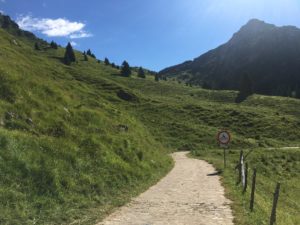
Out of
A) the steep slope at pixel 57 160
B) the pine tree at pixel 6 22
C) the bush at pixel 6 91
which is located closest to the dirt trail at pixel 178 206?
the steep slope at pixel 57 160

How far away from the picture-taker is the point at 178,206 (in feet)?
57.2

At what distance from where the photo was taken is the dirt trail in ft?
48.0

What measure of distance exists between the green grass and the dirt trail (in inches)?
24.1

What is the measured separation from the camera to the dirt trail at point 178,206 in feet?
48.0

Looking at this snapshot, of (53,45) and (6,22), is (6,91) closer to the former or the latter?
(53,45)

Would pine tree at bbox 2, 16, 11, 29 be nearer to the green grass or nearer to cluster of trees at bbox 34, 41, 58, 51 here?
cluster of trees at bbox 34, 41, 58, 51

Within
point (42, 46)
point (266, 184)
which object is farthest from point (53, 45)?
point (266, 184)

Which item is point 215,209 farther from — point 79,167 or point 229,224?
point 79,167

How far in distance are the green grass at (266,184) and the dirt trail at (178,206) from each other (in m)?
0.61

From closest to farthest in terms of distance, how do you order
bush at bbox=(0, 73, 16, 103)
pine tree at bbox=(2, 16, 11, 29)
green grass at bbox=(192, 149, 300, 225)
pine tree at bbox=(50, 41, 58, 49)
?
green grass at bbox=(192, 149, 300, 225) < bush at bbox=(0, 73, 16, 103) < pine tree at bbox=(50, 41, 58, 49) < pine tree at bbox=(2, 16, 11, 29)

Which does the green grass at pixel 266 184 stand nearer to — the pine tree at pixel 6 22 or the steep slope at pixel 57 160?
the steep slope at pixel 57 160

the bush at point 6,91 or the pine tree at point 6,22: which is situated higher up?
the pine tree at point 6,22

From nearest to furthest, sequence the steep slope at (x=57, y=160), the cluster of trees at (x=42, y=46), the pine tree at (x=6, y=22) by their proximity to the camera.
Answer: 1. the steep slope at (x=57, y=160)
2. the cluster of trees at (x=42, y=46)
3. the pine tree at (x=6, y=22)

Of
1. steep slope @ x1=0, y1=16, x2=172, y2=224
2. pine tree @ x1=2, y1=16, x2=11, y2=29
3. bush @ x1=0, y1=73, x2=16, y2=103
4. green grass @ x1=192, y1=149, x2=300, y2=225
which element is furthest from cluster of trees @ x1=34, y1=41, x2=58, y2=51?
bush @ x1=0, y1=73, x2=16, y2=103
